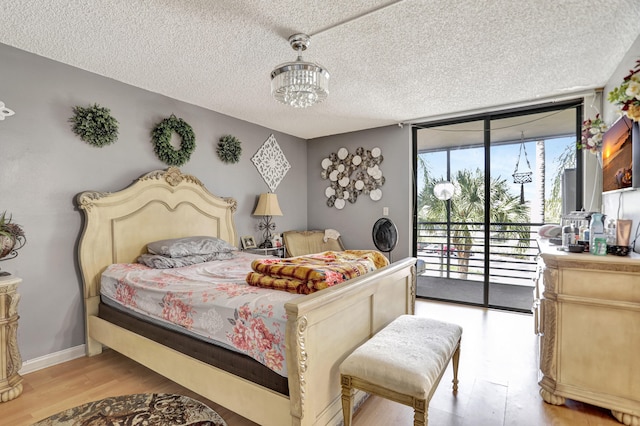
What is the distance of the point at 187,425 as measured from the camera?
143cm

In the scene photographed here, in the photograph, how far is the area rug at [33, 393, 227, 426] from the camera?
147 centimetres

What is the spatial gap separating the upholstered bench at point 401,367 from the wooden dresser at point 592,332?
27.4 inches

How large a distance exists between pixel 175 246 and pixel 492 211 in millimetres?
3666

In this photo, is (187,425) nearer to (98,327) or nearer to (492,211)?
(98,327)

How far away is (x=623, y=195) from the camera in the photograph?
2.30 m

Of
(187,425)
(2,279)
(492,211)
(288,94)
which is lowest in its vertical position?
(187,425)

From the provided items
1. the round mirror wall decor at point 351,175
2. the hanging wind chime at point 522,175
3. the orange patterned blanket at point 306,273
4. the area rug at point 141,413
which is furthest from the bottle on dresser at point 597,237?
the round mirror wall decor at point 351,175

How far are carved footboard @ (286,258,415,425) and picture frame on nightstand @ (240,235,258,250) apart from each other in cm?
232

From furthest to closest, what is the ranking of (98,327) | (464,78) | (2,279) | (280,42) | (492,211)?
(492,211) < (464,78) < (98,327) < (280,42) < (2,279)

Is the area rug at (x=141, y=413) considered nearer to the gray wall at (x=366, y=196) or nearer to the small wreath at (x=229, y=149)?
the small wreath at (x=229, y=149)

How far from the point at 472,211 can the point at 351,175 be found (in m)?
1.75

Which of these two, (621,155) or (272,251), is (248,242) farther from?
(621,155)

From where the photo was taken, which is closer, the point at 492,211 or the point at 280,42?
the point at 280,42

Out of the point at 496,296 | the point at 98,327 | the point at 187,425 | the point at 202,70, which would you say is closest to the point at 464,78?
the point at 202,70
